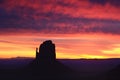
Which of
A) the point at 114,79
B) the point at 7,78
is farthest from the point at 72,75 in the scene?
the point at 114,79

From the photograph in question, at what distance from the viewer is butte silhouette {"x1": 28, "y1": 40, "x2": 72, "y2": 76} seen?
16875 cm

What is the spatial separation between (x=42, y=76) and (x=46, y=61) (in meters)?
6.83

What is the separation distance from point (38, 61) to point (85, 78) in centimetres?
2267

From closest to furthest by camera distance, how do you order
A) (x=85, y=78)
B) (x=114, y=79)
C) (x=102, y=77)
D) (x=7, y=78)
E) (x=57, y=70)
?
(x=114, y=79) < (x=102, y=77) < (x=85, y=78) < (x=7, y=78) < (x=57, y=70)

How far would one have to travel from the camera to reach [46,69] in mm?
172125

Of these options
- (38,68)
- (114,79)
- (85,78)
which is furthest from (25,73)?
(114,79)

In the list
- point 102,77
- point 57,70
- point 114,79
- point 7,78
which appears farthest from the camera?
point 57,70

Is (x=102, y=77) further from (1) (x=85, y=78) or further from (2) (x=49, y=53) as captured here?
(2) (x=49, y=53)

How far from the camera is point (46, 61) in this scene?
171m

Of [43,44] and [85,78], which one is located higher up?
[43,44]

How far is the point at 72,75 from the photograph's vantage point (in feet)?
550

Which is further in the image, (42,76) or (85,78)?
(42,76)

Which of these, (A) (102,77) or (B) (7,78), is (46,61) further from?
(A) (102,77)

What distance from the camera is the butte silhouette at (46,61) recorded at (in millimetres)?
168750
